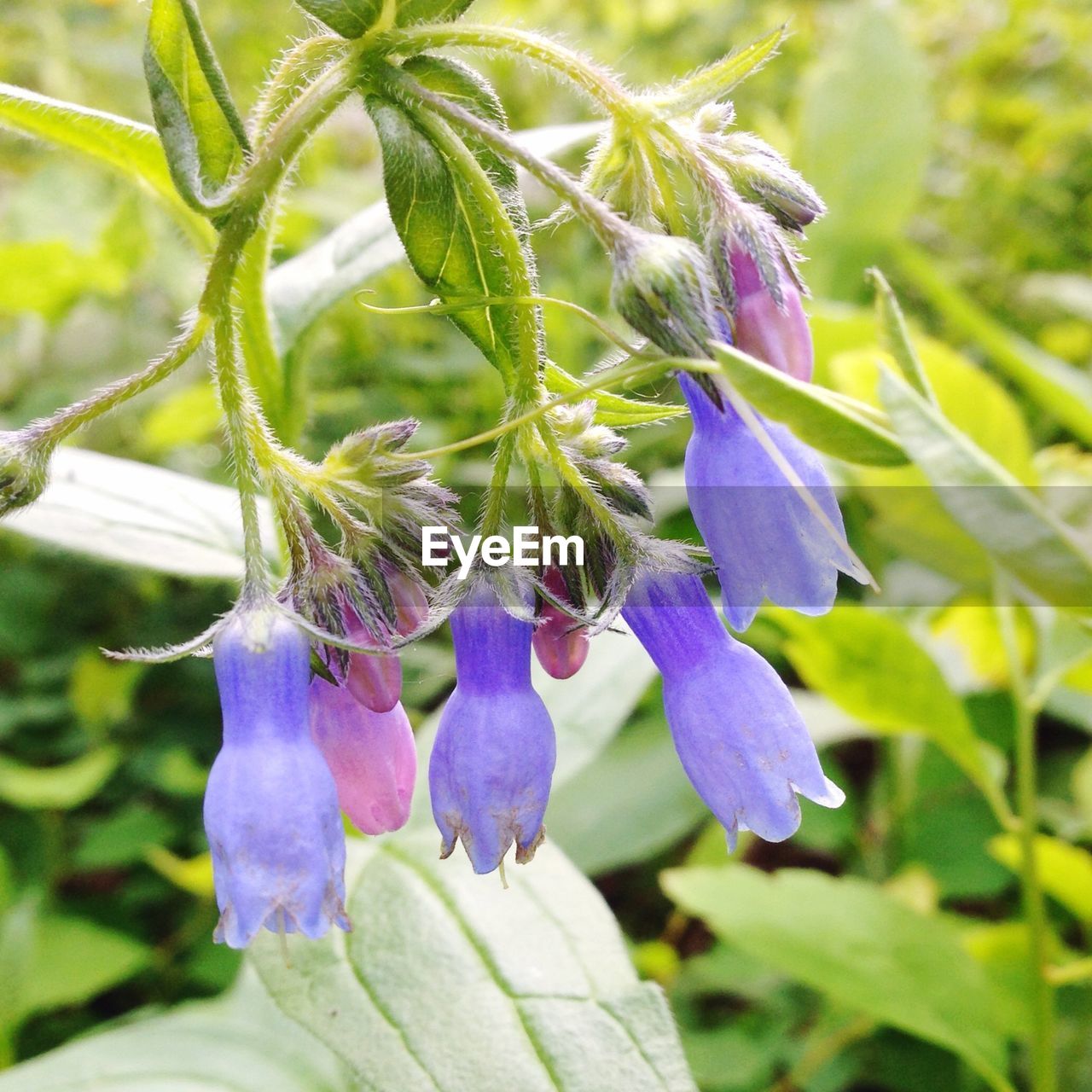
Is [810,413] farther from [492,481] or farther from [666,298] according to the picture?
[492,481]

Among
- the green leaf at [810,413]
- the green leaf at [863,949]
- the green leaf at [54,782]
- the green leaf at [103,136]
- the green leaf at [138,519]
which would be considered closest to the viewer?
the green leaf at [810,413]

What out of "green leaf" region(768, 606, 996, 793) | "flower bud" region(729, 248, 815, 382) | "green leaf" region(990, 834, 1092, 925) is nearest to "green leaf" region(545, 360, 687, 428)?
"flower bud" region(729, 248, 815, 382)

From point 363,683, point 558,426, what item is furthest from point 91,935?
point 558,426

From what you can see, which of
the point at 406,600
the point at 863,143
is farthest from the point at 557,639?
the point at 863,143

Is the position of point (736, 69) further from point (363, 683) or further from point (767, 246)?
point (363, 683)

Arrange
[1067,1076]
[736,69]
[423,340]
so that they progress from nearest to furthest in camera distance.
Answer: [736,69]
[1067,1076]
[423,340]

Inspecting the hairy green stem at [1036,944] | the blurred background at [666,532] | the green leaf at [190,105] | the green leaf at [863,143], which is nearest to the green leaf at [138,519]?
the blurred background at [666,532]


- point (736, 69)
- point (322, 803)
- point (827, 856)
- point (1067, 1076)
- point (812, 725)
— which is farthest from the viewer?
point (827, 856)

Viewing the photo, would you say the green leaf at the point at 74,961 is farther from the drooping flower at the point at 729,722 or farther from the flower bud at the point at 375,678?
the drooping flower at the point at 729,722
